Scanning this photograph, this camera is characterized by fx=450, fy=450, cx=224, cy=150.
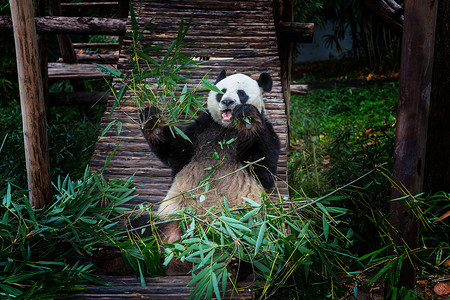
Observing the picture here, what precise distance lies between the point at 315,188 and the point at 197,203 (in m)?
1.81

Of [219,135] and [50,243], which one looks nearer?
[50,243]

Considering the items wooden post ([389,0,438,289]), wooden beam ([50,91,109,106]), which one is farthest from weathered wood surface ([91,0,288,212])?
wooden beam ([50,91,109,106])

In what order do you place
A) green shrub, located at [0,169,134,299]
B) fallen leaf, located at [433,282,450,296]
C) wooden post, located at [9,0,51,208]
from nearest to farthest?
green shrub, located at [0,169,134,299] < wooden post, located at [9,0,51,208] < fallen leaf, located at [433,282,450,296]

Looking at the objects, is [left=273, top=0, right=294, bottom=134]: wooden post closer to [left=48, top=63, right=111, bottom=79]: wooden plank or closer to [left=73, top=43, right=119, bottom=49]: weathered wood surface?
[left=48, top=63, right=111, bottom=79]: wooden plank

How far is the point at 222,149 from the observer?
297cm

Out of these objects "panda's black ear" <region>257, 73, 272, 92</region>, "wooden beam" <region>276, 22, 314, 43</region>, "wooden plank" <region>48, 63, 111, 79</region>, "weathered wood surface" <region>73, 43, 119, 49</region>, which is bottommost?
"wooden plank" <region>48, 63, 111, 79</region>

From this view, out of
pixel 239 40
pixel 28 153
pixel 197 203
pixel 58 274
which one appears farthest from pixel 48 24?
pixel 58 274

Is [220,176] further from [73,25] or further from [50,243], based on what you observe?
[73,25]

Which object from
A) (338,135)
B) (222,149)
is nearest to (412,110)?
(222,149)

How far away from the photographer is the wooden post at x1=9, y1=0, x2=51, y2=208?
8.36ft

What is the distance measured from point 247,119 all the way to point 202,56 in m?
1.54

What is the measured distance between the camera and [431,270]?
11.0 feet

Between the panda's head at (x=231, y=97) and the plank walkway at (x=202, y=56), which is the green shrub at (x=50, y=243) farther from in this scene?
the panda's head at (x=231, y=97)

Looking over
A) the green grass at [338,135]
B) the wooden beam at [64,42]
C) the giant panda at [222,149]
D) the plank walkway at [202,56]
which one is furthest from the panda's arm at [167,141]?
the wooden beam at [64,42]
